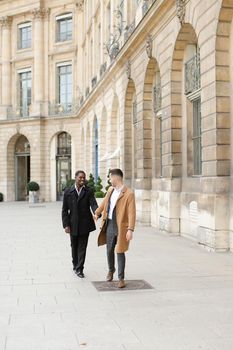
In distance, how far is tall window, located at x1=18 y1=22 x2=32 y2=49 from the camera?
143 feet

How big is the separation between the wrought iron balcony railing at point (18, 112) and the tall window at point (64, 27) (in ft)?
19.9

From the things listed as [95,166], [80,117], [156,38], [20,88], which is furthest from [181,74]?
[20,88]

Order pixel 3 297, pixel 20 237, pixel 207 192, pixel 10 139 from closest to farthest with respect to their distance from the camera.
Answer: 1. pixel 3 297
2. pixel 207 192
3. pixel 20 237
4. pixel 10 139

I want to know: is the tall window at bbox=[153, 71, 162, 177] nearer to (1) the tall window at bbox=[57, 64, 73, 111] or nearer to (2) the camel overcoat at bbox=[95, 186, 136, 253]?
(2) the camel overcoat at bbox=[95, 186, 136, 253]

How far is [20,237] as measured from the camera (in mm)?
15109

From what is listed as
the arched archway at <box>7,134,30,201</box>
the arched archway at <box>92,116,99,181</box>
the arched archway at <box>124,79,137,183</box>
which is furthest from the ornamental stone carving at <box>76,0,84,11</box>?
the arched archway at <box>124,79,137,183</box>

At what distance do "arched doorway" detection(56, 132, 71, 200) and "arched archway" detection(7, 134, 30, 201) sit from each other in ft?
9.87

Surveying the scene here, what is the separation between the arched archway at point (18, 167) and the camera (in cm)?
4369

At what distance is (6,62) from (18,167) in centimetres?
849

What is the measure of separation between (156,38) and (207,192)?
22.3ft

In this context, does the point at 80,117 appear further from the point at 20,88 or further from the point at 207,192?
the point at 207,192

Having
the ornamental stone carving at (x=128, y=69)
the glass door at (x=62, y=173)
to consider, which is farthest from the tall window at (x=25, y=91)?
the ornamental stone carving at (x=128, y=69)

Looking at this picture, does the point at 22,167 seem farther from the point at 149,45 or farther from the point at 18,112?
the point at 149,45

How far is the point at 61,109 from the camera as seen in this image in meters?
41.6
